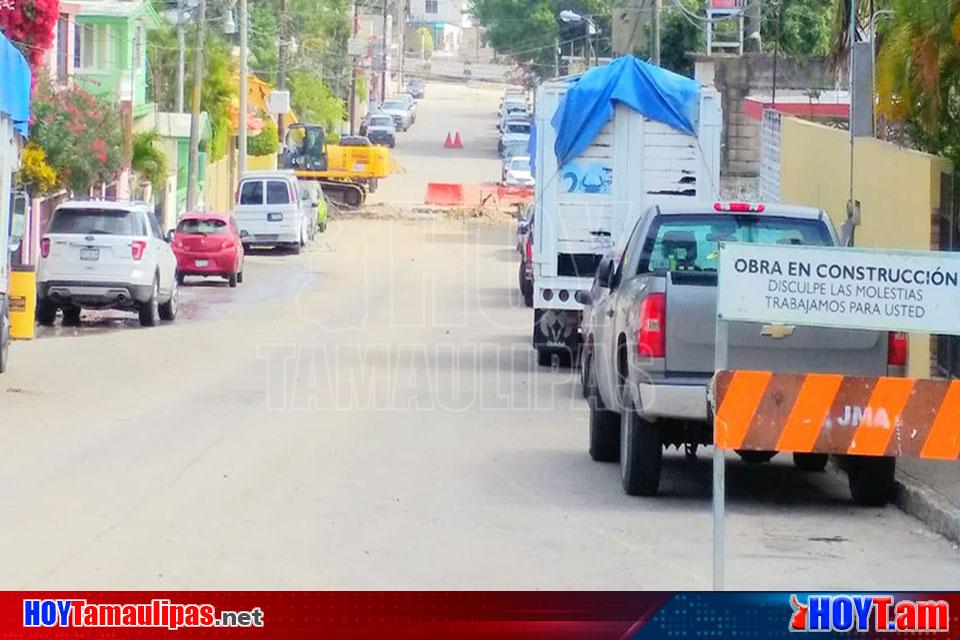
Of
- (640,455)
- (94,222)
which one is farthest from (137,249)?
(640,455)

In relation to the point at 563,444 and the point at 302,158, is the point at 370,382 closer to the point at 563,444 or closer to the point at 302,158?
the point at 563,444

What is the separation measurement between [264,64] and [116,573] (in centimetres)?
7559

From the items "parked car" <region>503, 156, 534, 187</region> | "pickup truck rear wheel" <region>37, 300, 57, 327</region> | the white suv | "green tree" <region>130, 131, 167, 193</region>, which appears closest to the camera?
the white suv

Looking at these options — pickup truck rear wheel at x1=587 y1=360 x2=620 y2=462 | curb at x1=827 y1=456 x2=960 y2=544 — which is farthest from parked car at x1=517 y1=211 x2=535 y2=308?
curb at x1=827 y1=456 x2=960 y2=544

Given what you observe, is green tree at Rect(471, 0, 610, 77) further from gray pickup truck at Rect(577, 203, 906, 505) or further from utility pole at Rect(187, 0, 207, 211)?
gray pickup truck at Rect(577, 203, 906, 505)

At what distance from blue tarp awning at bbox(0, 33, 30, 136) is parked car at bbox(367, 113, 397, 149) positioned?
74.1 meters

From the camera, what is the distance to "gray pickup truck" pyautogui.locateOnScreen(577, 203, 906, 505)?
11922 mm

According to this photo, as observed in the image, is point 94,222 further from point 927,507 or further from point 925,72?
point 927,507

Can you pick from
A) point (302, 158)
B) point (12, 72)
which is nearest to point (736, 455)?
point (12, 72)

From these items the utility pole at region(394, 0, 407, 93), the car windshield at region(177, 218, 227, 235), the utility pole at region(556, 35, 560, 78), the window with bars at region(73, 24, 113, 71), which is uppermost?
the utility pole at region(394, 0, 407, 93)

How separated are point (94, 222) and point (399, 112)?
276ft

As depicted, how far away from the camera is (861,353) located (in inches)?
472

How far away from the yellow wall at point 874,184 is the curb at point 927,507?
5009mm

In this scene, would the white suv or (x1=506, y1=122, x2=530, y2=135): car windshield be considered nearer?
the white suv
